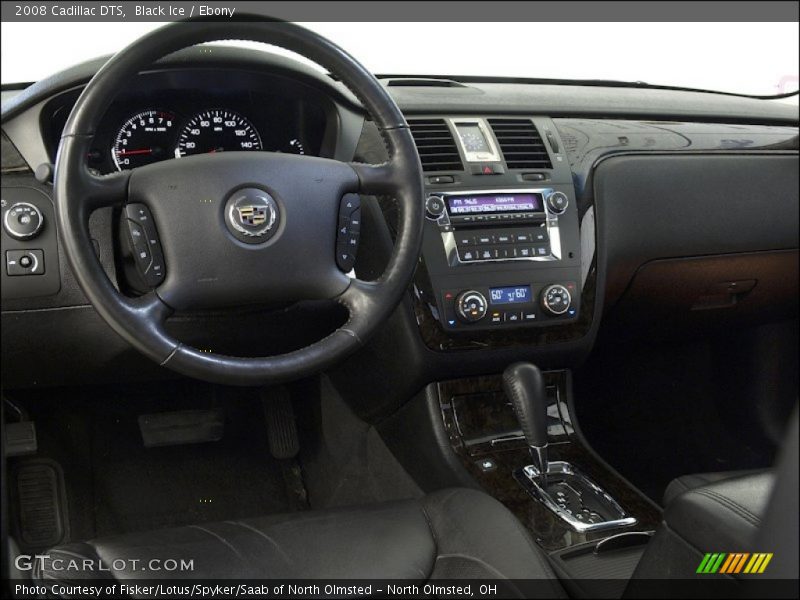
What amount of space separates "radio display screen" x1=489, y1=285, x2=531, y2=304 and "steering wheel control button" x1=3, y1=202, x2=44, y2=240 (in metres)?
0.81

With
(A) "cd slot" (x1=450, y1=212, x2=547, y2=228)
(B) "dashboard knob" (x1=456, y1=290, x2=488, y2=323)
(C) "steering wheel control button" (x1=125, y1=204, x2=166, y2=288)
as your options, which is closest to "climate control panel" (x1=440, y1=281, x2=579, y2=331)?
(B) "dashboard knob" (x1=456, y1=290, x2=488, y2=323)

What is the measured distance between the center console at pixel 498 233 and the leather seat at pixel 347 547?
0.40 meters

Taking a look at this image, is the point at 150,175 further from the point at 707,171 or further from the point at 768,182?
the point at 768,182

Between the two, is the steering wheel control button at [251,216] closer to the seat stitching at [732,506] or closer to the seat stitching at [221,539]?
the seat stitching at [221,539]

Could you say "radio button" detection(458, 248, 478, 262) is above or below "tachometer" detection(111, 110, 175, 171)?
below

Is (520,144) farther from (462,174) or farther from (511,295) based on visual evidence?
(511,295)

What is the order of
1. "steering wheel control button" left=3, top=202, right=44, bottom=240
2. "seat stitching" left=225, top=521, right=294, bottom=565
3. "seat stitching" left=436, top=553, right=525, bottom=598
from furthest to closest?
1. "steering wheel control button" left=3, top=202, right=44, bottom=240
2. "seat stitching" left=225, top=521, right=294, bottom=565
3. "seat stitching" left=436, top=553, right=525, bottom=598

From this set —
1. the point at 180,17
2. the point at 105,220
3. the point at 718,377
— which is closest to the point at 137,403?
the point at 105,220

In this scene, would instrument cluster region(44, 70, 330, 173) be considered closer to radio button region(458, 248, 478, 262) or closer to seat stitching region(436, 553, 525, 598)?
radio button region(458, 248, 478, 262)

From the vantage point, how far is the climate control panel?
174cm

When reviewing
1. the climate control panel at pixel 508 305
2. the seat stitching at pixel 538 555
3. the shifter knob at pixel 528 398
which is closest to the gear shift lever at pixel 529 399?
the shifter knob at pixel 528 398

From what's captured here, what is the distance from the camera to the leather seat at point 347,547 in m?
1.32

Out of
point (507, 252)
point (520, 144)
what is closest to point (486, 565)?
point (507, 252)

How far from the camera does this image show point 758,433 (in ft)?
7.93
